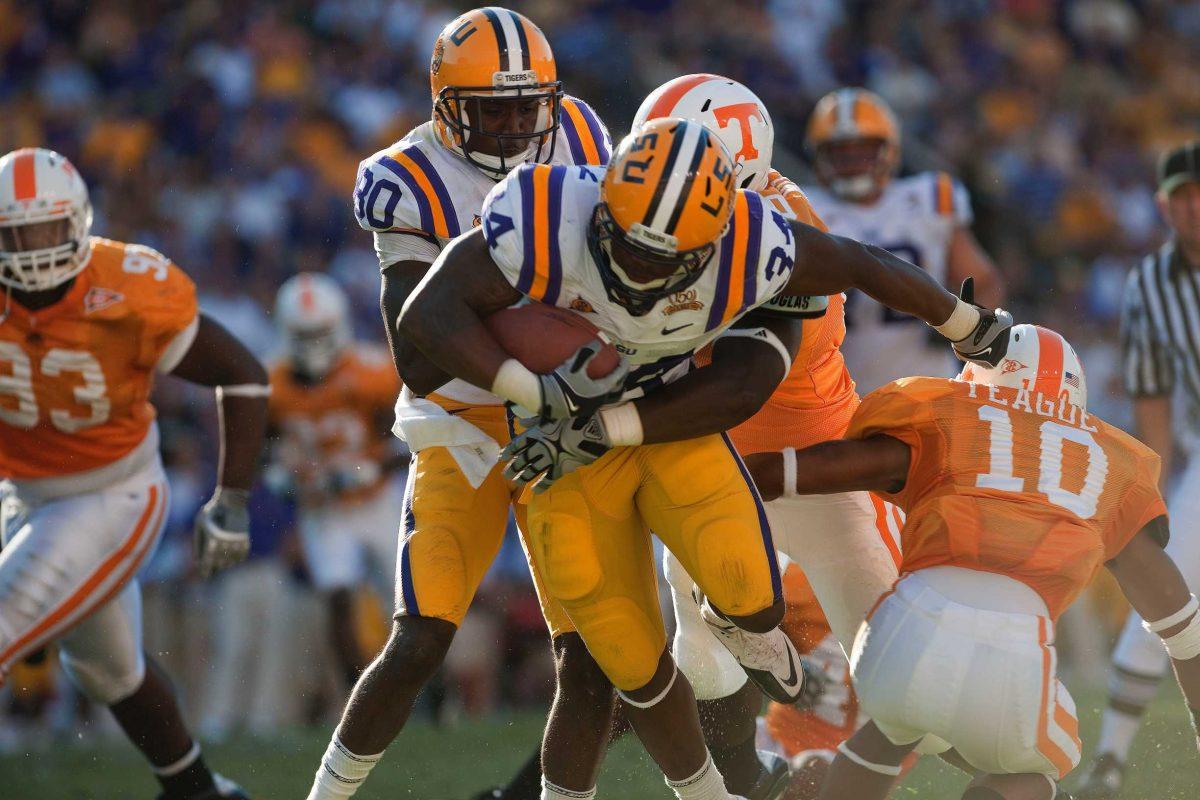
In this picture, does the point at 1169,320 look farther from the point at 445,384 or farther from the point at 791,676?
the point at 445,384

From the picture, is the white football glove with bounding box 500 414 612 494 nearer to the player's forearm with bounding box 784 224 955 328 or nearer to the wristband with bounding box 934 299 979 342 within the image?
the player's forearm with bounding box 784 224 955 328

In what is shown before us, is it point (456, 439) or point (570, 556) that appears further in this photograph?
point (456, 439)

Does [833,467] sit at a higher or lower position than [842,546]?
higher

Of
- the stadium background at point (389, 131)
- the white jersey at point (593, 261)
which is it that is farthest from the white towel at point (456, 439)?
the stadium background at point (389, 131)

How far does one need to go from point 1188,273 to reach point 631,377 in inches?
130

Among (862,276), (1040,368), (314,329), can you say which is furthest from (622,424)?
(314,329)

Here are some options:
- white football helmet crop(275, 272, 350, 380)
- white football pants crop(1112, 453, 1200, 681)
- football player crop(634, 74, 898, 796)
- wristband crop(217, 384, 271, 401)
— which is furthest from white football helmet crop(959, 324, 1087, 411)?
white football helmet crop(275, 272, 350, 380)

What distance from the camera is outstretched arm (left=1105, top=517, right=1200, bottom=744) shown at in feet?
13.3

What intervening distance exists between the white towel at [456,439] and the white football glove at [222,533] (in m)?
1.05

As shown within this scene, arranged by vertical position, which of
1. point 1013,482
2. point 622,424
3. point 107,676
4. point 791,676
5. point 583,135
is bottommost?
point 107,676

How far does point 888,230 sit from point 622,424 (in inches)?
133

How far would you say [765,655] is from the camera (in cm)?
402

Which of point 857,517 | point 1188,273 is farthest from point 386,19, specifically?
point 857,517

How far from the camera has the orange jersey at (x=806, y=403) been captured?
14.3 feet
